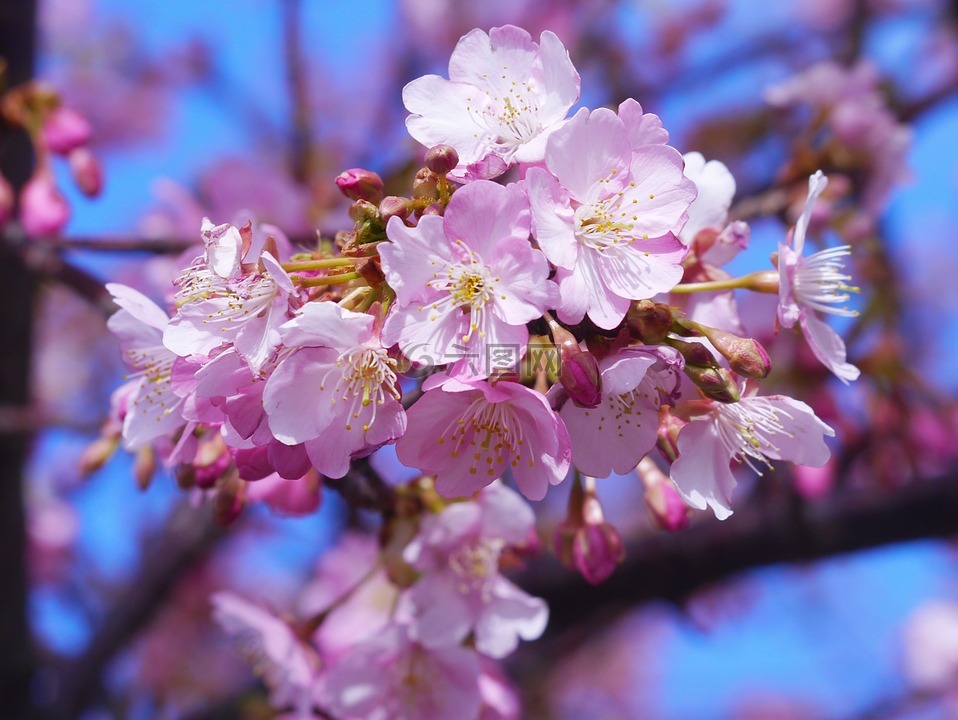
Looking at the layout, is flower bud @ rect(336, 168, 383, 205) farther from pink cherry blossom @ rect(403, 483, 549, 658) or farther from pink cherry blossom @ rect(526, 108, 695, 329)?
pink cherry blossom @ rect(403, 483, 549, 658)

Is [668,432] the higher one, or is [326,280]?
[326,280]

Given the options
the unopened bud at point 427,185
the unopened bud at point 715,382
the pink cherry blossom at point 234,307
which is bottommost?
the unopened bud at point 715,382

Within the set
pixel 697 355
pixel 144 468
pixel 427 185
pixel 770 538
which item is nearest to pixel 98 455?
pixel 144 468

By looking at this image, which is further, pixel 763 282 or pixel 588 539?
pixel 588 539

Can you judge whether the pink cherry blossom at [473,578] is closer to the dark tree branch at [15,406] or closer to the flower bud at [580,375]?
the flower bud at [580,375]

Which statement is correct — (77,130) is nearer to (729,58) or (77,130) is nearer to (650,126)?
(650,126)

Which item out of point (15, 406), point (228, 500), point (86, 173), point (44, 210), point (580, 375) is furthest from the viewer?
point (15, 406)

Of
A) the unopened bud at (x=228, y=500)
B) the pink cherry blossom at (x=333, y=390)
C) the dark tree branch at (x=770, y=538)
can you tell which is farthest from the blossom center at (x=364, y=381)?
the dark tree branch at (x=770, y=538)

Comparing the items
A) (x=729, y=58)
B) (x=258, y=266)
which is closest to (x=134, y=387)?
(x=258, y=266)

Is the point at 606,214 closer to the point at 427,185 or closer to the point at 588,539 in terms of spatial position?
the point at 427,185
